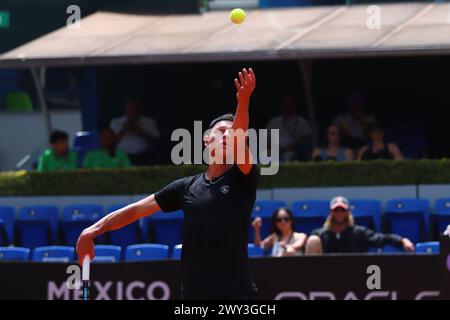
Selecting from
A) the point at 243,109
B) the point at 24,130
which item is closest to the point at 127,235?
the point at 24,130

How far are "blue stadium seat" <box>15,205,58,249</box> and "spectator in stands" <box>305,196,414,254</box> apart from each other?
3.17 metres

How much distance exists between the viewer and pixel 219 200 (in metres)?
6.12

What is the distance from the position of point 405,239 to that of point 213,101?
571 centimetres

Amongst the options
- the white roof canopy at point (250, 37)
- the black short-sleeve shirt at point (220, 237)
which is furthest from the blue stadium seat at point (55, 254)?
the black short-sleeve shirt at point (220, 237)

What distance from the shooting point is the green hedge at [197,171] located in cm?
1293

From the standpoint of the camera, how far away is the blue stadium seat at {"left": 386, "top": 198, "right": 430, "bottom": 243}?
39.7 ft

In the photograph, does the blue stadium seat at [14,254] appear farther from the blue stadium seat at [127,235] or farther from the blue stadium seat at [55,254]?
the blue stadium seat at [127,235]

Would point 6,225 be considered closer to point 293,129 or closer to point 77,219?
point 77,219

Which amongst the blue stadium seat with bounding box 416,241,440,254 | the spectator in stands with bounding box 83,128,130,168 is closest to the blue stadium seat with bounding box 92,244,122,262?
the spectator in stands with bounding box 83,128,130,168

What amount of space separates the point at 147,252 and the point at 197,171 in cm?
205

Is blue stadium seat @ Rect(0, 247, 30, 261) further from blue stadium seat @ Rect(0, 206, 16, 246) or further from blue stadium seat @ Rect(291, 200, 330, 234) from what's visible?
blue stadium seat @ Rect(291, 200, 330, 234)

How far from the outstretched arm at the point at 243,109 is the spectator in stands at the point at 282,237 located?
17.9ft
